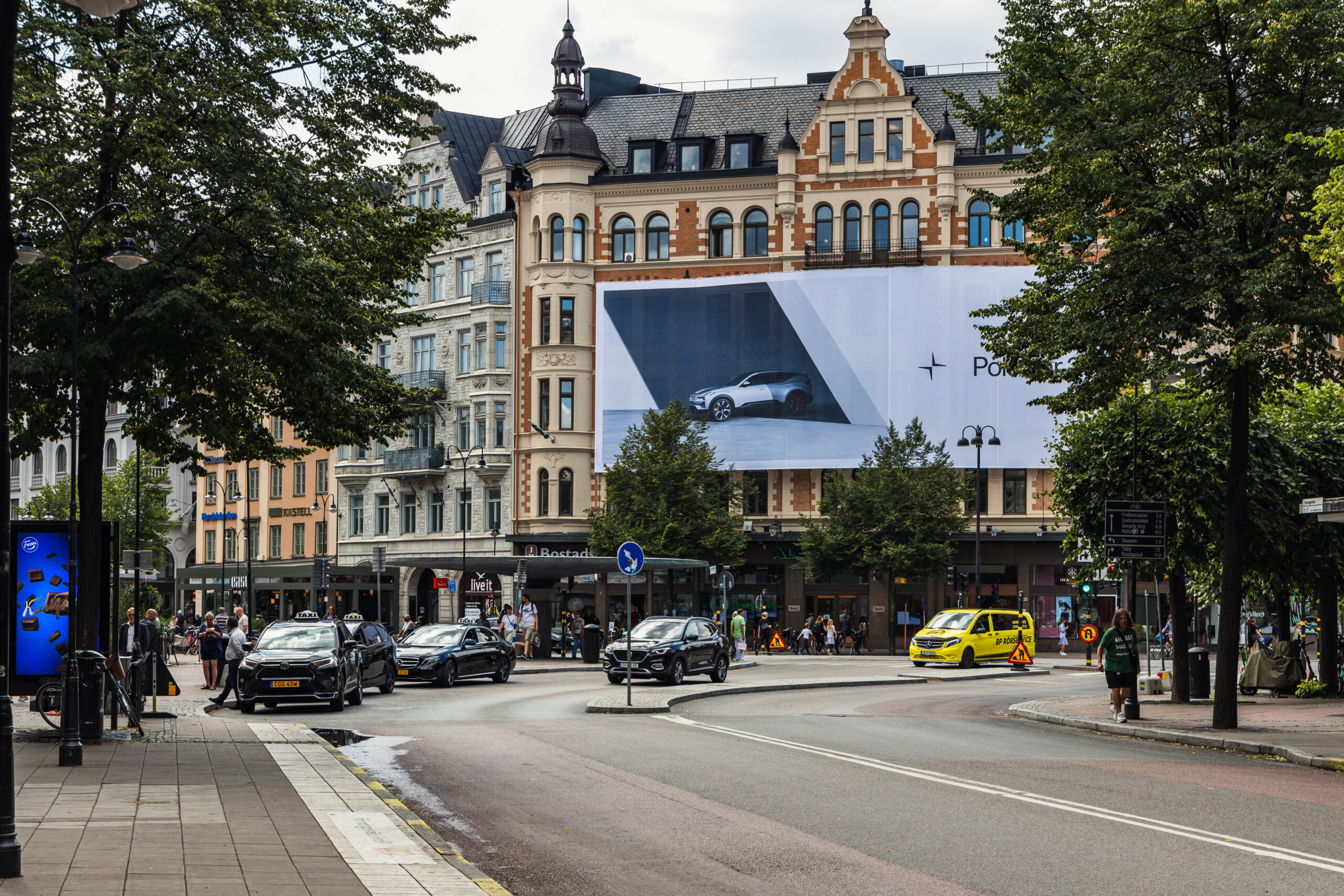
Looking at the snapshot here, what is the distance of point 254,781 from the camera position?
13602 mm

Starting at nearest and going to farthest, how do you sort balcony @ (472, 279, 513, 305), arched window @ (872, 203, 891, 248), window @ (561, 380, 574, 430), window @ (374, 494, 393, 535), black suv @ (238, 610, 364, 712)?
black suv @ (238, 610, 364, 712), arched window @ (872, 203, 891, 248), window @ (561, 380, 574, 430), balcony @ (472, 279, 513, 305), window @ (374, 494, 393, 535)

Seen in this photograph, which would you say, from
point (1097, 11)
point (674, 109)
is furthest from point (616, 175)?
point (1097, 11)

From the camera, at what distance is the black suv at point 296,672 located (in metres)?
24.4

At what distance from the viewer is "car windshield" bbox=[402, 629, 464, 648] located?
32.5 m

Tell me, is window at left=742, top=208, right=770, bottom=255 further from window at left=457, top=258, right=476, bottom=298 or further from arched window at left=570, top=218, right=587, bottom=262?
window at left=457, top=258, right=476, bottom=298

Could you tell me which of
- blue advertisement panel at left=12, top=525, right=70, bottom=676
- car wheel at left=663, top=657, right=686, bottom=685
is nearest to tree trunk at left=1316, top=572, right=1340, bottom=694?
car wheel at left=663, top=657, right=686, bottom=685

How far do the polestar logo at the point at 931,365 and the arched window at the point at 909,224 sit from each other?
5.04 metres

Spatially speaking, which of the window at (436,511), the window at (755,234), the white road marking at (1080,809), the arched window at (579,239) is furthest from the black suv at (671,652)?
the window at (436,511)

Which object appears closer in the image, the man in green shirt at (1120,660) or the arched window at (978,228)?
the man in green shirt at (1120,660)

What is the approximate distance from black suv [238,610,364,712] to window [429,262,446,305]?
46.5m

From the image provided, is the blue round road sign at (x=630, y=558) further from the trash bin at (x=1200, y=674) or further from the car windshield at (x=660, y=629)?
the trash bin at (x=1200, y=674)

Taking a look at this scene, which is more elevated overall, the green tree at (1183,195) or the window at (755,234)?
the window at (755,234)

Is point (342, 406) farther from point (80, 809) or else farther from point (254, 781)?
point (80, 809)

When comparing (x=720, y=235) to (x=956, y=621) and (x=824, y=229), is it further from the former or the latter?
(x=956, y=621)
